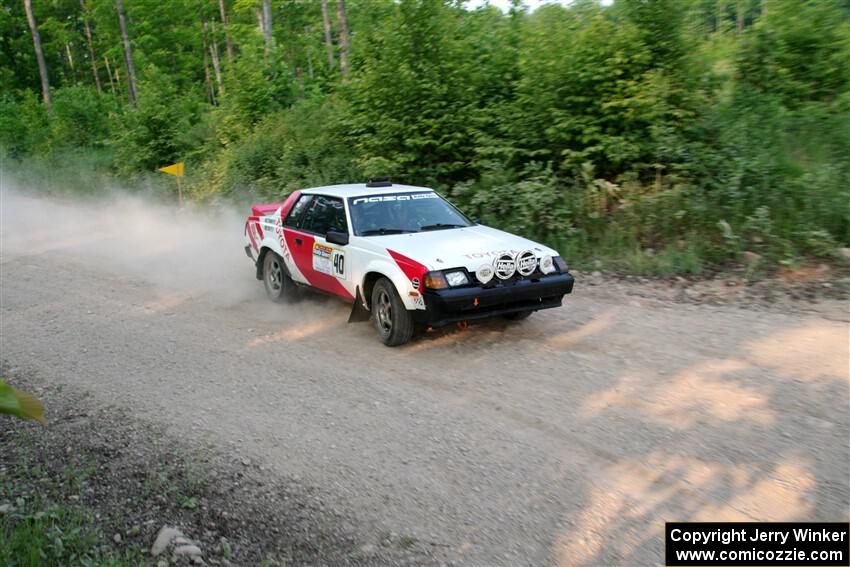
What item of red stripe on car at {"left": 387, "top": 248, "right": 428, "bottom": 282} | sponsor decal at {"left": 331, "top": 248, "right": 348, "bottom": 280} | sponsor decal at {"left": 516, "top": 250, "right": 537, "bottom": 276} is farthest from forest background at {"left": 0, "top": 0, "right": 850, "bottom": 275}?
red stripe on car at {"left": 387, "top": 248, "right": 428, "bottom": 282}

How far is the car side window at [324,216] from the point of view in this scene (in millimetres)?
7773

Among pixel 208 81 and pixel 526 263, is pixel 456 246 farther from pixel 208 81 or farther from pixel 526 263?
pixel 208 81

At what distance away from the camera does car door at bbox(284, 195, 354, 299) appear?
762 centimetres

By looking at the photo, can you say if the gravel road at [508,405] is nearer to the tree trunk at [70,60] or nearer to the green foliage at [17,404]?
the green foliage at [17,404]

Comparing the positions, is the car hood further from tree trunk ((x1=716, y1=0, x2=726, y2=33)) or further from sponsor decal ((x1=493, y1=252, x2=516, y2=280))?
tree trunk ((x1=716, y1=0, x2=726, y2=33))

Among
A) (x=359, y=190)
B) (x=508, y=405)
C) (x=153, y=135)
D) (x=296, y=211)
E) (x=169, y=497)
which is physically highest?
(x=153, y=135)

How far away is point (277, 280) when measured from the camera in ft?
29.7

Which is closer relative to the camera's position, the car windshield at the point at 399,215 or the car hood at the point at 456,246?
the car hood at the point at 456,246

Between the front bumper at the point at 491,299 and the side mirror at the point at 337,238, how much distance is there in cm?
124

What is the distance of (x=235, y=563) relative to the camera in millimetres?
3455

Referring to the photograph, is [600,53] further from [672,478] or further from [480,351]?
[672,478]

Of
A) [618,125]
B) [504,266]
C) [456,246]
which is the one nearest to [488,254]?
[504,266]

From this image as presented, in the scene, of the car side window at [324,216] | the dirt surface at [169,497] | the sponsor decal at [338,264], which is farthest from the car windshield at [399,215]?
the dirt surface at [169,497]

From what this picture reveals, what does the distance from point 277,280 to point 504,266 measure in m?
3.71
